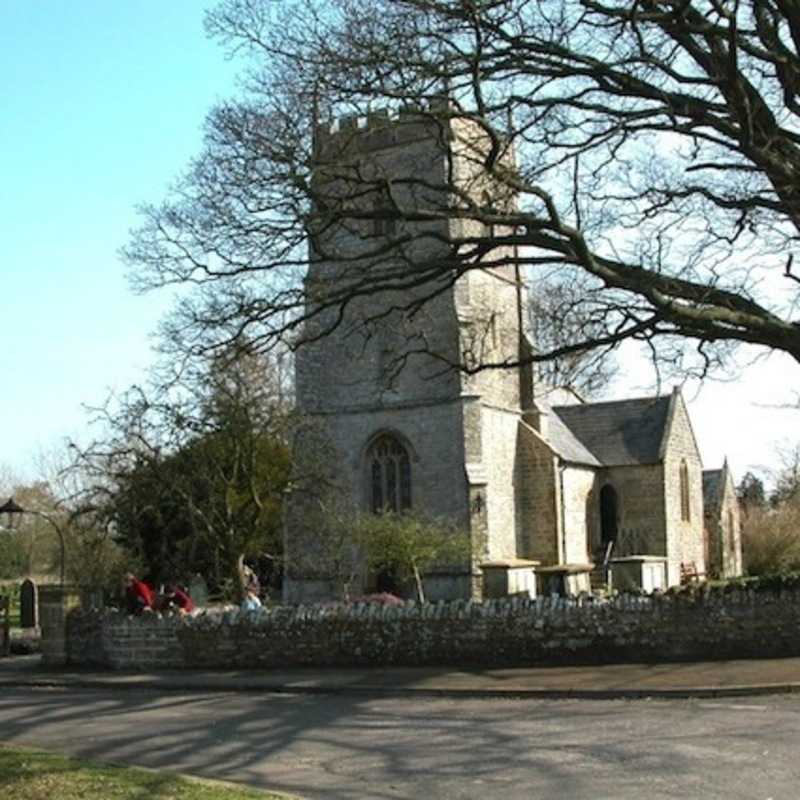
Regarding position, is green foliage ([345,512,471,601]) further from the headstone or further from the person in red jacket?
the person in red jacket

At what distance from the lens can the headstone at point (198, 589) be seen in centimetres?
3291

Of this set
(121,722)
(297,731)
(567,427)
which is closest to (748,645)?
(297,731)

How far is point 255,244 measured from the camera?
17.4m

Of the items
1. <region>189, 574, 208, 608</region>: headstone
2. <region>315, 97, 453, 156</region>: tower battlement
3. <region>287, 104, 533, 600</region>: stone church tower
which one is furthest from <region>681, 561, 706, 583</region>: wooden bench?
<region>315, 97, 453, 156</region>: tower battlement

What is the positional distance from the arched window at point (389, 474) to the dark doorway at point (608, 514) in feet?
36.1

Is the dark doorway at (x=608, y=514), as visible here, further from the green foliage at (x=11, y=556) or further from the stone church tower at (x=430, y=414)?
the green foliage at (x=11, y=556)

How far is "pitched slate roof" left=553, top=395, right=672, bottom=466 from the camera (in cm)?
4891

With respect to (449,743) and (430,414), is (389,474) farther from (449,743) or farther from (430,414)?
(449,743)

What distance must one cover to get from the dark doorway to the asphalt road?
33.9 metres

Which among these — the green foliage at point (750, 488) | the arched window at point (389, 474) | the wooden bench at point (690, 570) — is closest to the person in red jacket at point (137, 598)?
the arched window at point (389, 474)

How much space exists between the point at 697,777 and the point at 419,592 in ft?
81.8

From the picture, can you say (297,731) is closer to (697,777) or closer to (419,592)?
(697,777)

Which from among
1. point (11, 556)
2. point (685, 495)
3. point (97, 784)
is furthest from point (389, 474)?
point (97, 784)

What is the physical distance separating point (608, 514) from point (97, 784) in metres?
41.4
